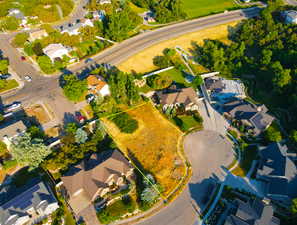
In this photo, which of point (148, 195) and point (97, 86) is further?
point (97, 86)

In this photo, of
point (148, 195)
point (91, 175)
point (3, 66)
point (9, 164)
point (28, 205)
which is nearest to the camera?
point (28, 205)

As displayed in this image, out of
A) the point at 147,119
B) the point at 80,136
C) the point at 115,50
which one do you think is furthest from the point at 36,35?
the point at 147,119

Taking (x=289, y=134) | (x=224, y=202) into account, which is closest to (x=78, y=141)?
(x=224, y=202)

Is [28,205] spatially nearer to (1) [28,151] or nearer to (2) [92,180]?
(1) [28,151]

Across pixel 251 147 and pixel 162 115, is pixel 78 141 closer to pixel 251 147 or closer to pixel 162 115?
pixel 162 115

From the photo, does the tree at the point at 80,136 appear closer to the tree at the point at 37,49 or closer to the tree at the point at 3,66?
the tree at the point at 3,66

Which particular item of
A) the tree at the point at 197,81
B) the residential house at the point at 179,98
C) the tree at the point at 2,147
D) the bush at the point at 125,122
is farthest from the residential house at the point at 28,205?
the tree at the point at 197,81
